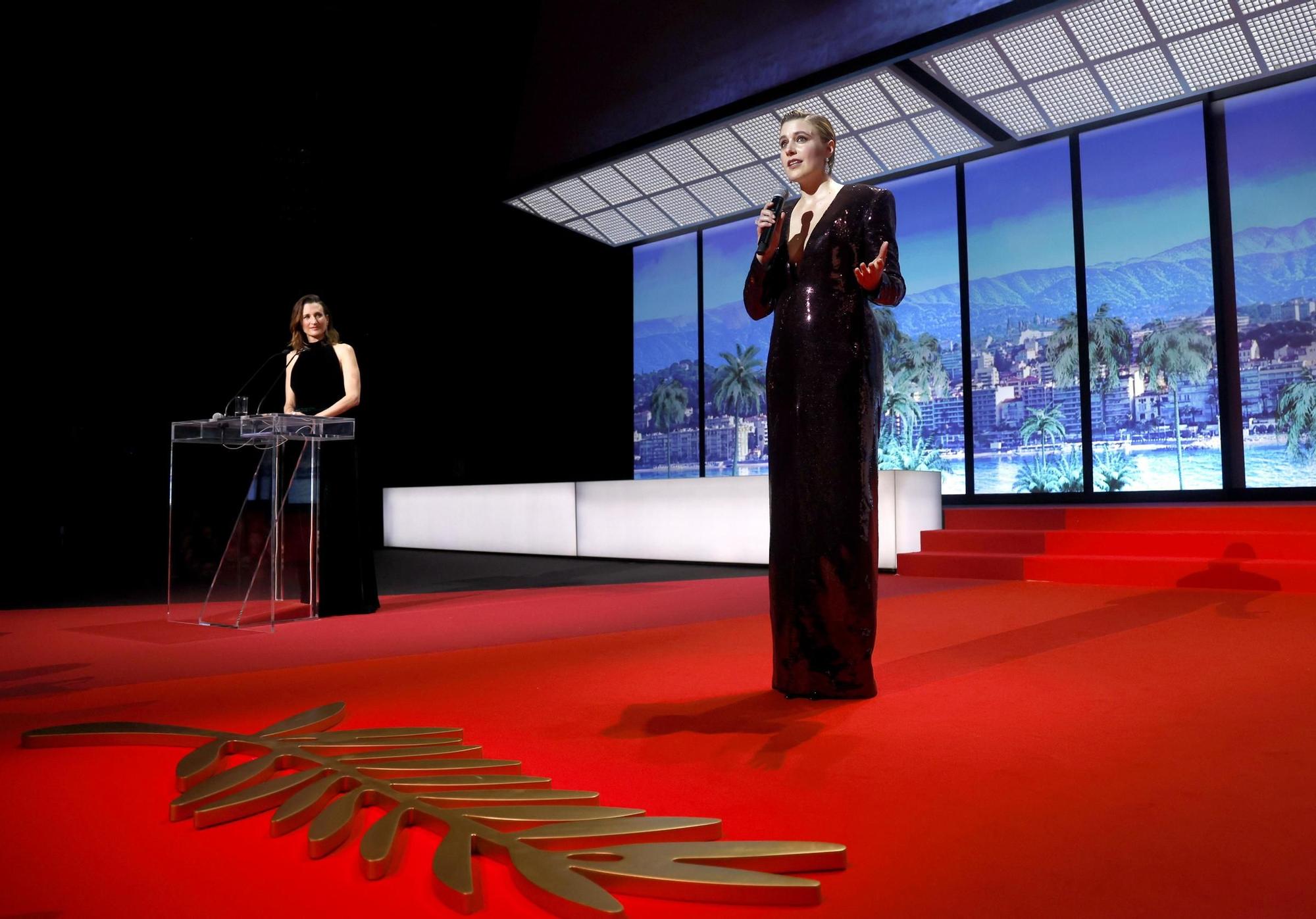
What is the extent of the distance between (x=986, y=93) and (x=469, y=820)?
898 cm

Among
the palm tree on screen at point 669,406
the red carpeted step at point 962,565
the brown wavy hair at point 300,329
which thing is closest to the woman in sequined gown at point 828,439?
the brown wavy hair at point 300,329

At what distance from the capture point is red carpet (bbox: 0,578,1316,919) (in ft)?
4.03

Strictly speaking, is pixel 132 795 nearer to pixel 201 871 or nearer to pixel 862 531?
pixel 201 871

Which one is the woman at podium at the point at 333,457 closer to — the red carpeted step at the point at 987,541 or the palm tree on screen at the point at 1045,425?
the red carpeted step at the point at 987,541

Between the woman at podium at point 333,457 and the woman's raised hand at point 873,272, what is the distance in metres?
3.18

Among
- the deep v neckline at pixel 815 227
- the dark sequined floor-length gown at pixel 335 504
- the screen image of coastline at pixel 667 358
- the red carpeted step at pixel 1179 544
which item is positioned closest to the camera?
the deep v neckline at pixel 815 227

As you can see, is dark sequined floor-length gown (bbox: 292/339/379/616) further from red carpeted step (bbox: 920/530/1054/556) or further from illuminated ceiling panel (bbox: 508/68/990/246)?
A: illuminated ceiling panel (bbox: 508/68/990/246)

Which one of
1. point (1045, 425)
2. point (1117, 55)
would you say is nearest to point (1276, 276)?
point (1045, 425)

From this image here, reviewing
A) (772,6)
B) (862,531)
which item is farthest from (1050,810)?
(772,6)

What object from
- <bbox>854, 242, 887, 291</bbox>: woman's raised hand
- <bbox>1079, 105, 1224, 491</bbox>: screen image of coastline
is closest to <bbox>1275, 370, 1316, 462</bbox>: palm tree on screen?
<bbox>1079, 105, 1224, 491</bbox>: screen image of coastline

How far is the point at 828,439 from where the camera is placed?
2.47 meters

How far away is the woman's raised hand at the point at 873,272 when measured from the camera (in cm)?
236

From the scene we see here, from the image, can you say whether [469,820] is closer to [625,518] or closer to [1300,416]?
[625,518]

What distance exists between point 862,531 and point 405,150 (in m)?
7.98
